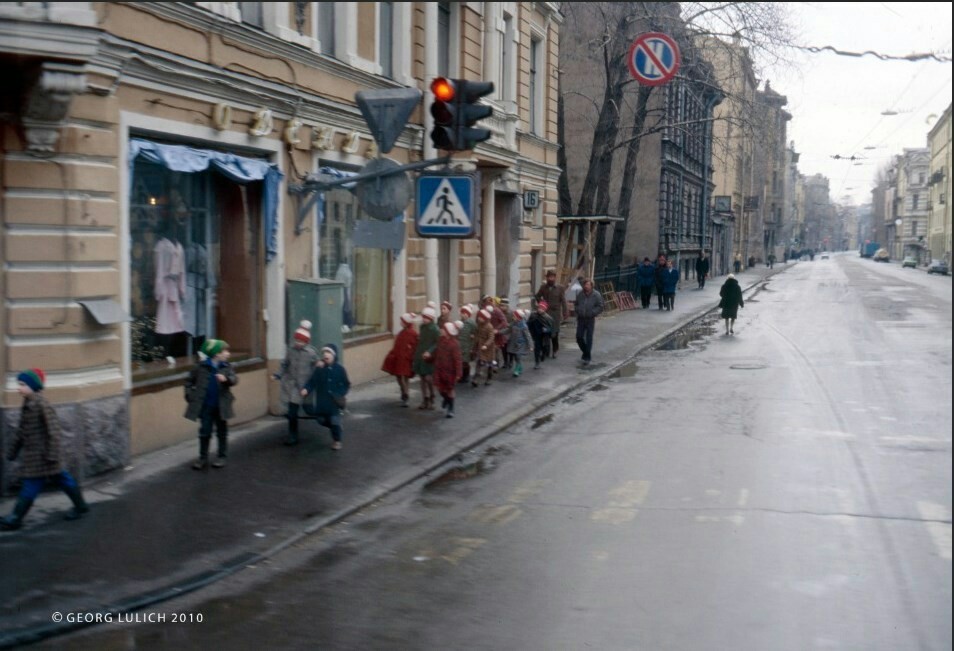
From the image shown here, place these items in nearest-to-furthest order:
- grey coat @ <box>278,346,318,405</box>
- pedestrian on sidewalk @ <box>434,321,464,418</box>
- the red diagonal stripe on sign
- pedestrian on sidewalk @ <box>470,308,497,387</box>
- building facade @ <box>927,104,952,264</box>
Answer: grey coat @ <box>278,346,318,405</box> → pedestrian on sidewalk @ <box>434,321,464,418</box> → pedestrian on sidewalk @ <box>470,308,497,387</box> → the red diagonal stripe on sign → building facade @ <box>927,104,952,264</box>

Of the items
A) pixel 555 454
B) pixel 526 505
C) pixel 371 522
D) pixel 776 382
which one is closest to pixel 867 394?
pixel 776 382

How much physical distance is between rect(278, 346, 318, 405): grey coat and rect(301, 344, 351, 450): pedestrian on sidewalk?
133 mm

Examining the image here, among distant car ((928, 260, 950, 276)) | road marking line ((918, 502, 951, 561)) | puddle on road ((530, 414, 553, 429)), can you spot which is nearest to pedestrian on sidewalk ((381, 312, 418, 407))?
puddle on road ((530, 414, 553, 429))

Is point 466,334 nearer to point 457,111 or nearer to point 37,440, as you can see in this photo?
point 457,111

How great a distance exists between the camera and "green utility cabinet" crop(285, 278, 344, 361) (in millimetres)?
14141

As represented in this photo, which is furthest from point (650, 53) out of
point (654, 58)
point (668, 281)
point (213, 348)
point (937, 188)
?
point (937, 188)

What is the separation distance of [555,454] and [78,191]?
620 cm

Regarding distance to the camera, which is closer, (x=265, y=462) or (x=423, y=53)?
(x=265, y=462)

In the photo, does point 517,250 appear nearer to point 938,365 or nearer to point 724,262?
point 938,365

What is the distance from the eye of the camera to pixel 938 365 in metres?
17.9

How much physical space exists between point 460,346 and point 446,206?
580 centimetres

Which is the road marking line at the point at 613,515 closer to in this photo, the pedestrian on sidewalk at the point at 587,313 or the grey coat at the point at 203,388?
the grey coat at the point at 203,388

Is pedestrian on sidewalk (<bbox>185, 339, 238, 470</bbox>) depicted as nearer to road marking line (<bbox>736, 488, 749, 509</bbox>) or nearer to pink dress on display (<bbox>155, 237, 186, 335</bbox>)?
pink dress on display (<bbox>155, 237, 186, 335</bbox>)

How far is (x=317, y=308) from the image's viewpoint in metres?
14.1
